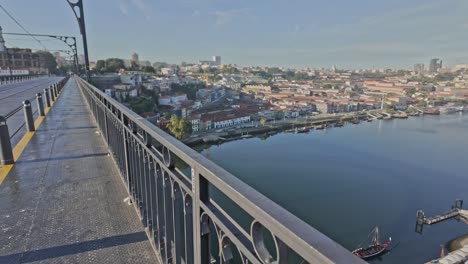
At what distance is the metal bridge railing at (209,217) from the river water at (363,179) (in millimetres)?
10086

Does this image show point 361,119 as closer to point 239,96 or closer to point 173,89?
point 239,96

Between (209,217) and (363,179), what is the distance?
28903 millimetres

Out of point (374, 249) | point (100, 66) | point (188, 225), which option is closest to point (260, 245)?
point (188, 225)

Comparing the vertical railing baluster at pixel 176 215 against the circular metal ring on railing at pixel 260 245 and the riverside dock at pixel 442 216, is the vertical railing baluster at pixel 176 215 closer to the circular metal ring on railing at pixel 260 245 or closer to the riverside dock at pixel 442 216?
the circular metal ring on railing at pixel 260 245

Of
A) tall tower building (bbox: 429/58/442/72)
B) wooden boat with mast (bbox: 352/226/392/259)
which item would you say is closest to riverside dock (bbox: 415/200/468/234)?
wooden boat with mast (bbox: 352/226/392/259)

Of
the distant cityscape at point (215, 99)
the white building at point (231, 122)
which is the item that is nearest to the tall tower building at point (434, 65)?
the distant cityscape at point (215, 99)

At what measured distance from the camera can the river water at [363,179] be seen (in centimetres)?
1766

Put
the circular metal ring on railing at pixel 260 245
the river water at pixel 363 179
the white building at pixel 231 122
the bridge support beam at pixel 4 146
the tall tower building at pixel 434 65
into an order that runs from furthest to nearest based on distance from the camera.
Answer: the tall tower building at pixel 434 65, the white building at pixel 231 122, the river water at pixel 363 179, the bridge support beam at pixel 4 146, the circular metal ring on railing at pixel 260 245

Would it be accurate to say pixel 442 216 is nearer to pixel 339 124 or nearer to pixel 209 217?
pixel 209 217

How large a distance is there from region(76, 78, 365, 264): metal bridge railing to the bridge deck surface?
22cm

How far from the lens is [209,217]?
108cm

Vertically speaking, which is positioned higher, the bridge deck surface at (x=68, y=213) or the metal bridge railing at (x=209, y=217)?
the metal bridge railing at (x=209, y=217)

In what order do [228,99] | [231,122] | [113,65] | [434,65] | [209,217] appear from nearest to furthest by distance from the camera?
[209,217] → [231,122] → [113,65] → [228,99] → [434,65]

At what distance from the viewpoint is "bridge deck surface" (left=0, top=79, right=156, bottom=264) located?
6.04ft
